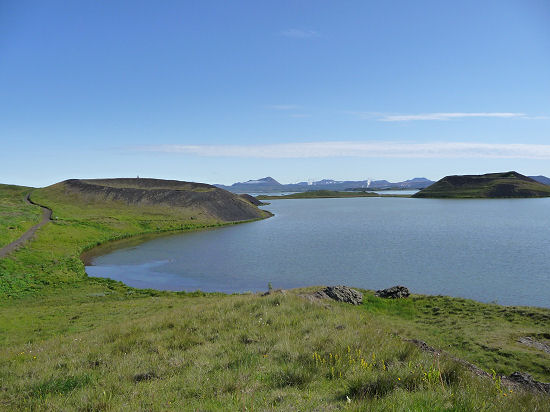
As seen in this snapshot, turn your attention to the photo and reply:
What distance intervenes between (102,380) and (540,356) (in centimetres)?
1916

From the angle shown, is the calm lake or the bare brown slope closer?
the calm lake

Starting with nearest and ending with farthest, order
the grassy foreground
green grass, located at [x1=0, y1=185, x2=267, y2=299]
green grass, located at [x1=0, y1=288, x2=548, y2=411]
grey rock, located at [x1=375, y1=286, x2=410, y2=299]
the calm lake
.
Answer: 1. green grass, located at [x1=0, y1=288, x2=548, y2=411]
2. the grassy foreground
3. grey rock, located at [x1=375, y1=286, x2=410, y2=299]
4. the calm lake
5. green grass, located at [x1=0, y1=185, x2=267, y2=299]

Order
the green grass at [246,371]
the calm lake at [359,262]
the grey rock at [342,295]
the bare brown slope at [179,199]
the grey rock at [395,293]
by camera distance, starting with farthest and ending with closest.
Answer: the bare brown slope at [179,199] < the calm lake at [359,262] < the grey rock at [395,293] < the grey rock at [342,295] < the green grass at [246,371]

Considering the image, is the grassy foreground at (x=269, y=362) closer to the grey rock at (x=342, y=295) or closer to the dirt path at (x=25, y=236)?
the grey rock at (x=342, y=295)

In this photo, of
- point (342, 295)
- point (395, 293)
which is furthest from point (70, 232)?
→ point (395, 293)

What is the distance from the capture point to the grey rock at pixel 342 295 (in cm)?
2665

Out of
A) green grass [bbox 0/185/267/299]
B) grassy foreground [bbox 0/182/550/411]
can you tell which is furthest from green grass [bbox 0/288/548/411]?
green grass [bbox 0/185/267/299]

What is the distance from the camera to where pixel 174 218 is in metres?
109

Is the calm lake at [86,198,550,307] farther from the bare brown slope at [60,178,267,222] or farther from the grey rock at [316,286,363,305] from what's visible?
the bare brown slope at [60,178,267,222]

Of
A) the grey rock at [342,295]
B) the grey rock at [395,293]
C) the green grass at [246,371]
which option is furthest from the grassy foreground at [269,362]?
the grey rock at [395,293]

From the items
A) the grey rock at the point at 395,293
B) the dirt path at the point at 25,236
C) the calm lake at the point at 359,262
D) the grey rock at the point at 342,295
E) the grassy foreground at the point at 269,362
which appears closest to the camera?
the grassy foreground at the point at 269,362

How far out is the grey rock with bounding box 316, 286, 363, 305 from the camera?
26.6 m

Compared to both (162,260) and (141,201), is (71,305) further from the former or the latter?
(141,201)

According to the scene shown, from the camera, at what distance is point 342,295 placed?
89.5ft
